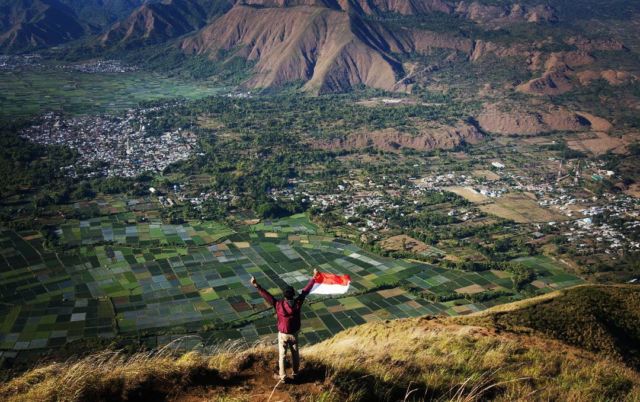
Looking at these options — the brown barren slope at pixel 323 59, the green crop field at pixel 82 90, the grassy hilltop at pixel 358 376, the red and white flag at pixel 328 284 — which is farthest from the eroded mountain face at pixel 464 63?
the red and white flag at pixel 328 284

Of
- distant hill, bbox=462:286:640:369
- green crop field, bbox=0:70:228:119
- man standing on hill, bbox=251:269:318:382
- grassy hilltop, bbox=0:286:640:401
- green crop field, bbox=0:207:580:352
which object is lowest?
green crop field, bbox=0:70:228:119

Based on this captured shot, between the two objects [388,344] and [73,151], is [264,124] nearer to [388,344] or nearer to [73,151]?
[73,151]

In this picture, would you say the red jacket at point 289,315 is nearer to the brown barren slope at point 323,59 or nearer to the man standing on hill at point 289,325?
the man standing on hill at point 289,325

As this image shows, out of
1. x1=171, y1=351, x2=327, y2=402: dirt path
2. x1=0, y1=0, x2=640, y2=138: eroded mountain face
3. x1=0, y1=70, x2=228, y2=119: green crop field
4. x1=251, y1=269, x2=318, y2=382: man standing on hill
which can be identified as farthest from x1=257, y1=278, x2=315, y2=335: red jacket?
x1=0, y1=70, x2=228, y2=119: green crop field

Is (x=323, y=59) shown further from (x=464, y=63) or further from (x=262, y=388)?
(x=262, y=388)

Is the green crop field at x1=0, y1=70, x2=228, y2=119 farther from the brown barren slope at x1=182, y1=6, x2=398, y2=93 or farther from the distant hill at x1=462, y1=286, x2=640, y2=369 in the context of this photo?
the distant hill at x1=462, y1=286, x2=640, y2=369

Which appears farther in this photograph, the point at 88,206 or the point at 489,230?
the point at 88,206

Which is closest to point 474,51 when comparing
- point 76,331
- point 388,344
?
point 76,331
